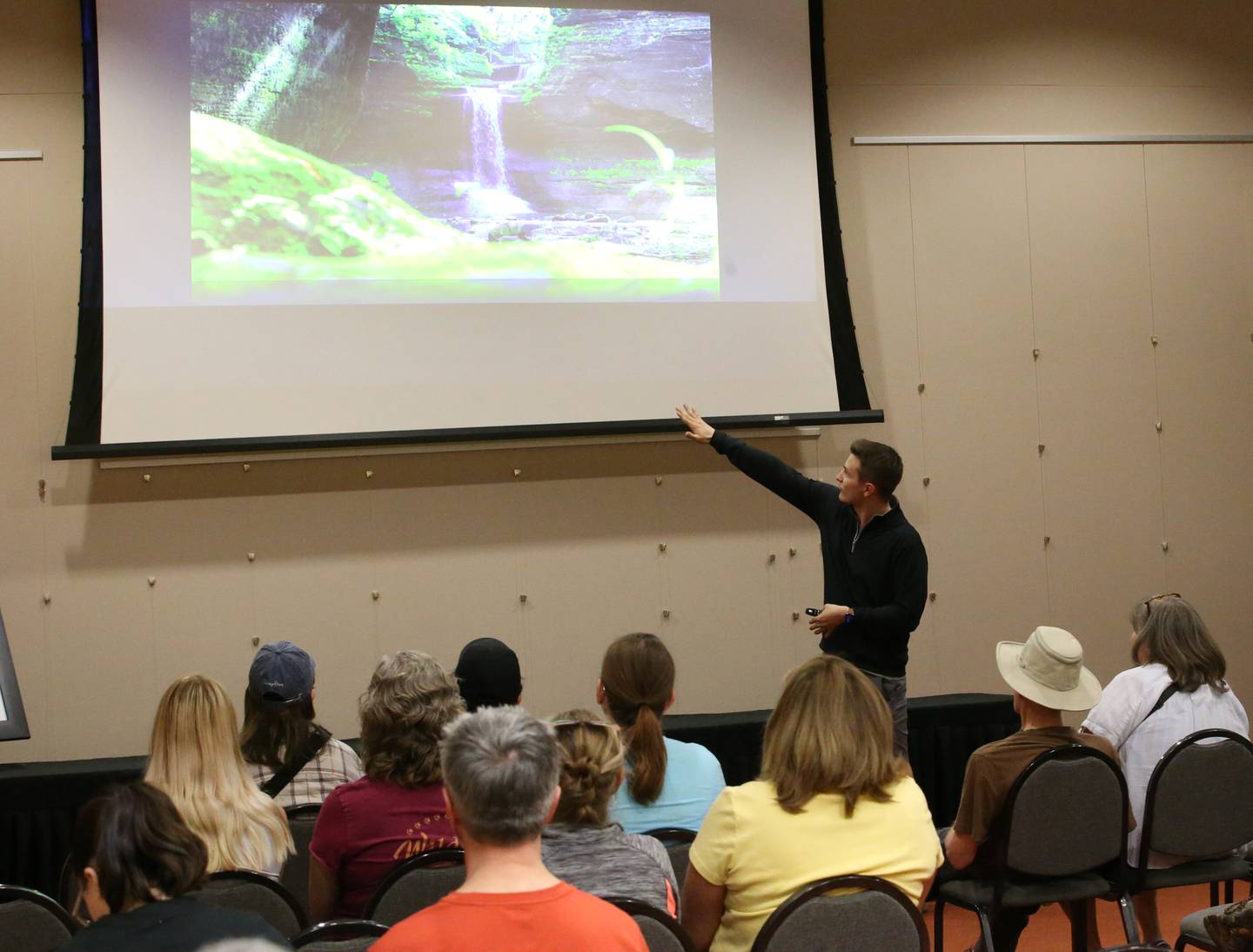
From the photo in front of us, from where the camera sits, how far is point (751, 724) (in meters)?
4.52

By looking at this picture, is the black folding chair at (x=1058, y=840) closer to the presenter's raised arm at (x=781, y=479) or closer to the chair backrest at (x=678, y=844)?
the chair backrest at (x=678, y=844)

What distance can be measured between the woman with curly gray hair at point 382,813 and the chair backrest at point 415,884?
0.67ft

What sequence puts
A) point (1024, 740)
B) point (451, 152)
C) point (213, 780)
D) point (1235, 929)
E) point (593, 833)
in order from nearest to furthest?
point (1235, 929) < point (593, 833) < point (213, 780) < point (1024, 740) < point (451, 152)

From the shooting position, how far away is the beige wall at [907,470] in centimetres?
473

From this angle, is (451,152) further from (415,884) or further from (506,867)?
→ (506,867)

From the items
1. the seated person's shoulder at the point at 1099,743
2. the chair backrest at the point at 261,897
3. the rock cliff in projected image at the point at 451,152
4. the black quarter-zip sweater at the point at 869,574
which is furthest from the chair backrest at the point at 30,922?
the rock cliff in projected image at the point at 451,152

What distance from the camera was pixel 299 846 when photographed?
271cm

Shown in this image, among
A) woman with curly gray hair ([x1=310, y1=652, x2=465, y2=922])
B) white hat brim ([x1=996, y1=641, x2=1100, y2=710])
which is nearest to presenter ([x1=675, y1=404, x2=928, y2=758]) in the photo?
white hat brim ([x1=996, y1=641, x2=1100, y2=710])

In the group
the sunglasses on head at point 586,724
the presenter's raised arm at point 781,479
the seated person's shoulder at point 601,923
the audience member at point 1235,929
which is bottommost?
the audience member at point 1235,929

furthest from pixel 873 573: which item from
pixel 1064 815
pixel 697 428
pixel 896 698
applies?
pixel 1064 815

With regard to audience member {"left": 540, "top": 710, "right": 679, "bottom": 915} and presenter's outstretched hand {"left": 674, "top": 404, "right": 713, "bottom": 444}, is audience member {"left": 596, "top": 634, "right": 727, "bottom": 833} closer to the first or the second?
audience member {"left": 540, "top": 710, "right": 679, "bottom": 915}

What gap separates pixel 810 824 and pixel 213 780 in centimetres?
128

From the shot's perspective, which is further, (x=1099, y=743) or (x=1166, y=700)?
(x=1166, y=700)

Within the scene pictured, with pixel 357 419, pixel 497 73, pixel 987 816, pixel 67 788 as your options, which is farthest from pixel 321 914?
pixel 497 73
